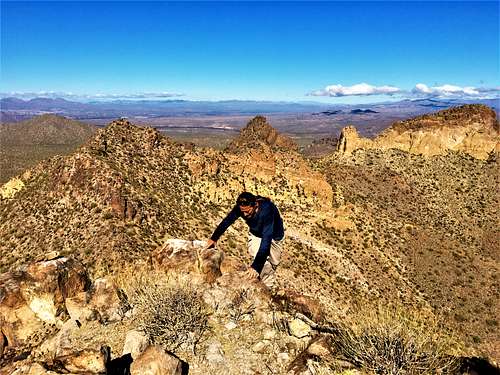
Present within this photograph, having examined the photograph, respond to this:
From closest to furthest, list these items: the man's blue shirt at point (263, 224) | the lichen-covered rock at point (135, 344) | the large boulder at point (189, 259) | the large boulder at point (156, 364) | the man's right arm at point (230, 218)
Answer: the large boulder at point (156, 364)
the lichen-covered rock at point (135, 344)
the man's blue shirt at point (263, 224)
the man's right arm at point (230, 218)
the large boulder at point (189, 259)

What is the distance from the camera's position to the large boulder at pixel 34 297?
37.3ft

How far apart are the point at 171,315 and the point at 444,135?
73740mm

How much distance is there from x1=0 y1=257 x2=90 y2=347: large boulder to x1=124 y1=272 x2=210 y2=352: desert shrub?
9.46 ft

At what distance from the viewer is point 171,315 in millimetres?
8969

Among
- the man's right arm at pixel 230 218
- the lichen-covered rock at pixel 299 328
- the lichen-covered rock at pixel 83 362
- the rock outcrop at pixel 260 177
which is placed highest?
the man's right arm at pixel 230 218

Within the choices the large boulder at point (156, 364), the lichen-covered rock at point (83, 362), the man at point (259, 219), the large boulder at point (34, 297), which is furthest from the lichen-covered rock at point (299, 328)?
the large boulder at point (34, 297)

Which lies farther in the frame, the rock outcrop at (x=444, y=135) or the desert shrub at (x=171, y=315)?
the rock outcrop at (x=444, y=135)

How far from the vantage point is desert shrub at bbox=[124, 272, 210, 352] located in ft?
28.3

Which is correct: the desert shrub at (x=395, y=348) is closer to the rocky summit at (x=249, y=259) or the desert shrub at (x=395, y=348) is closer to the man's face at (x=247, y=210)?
the rocky summit at (x=249, y=259)

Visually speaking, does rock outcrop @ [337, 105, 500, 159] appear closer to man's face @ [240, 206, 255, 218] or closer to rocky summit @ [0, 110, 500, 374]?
rocky summit @ [0, 110, 500, 374]

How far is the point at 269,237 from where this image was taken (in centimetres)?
927

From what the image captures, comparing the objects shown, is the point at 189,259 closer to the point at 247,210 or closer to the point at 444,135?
the point at 247,210

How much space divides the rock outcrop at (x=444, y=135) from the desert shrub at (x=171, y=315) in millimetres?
63405

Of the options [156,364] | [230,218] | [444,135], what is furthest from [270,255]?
[444,135]
